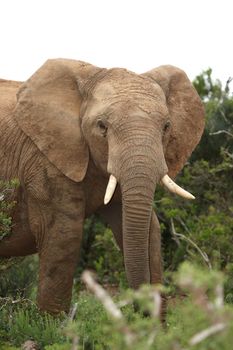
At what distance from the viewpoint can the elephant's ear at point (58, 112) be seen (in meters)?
6.33

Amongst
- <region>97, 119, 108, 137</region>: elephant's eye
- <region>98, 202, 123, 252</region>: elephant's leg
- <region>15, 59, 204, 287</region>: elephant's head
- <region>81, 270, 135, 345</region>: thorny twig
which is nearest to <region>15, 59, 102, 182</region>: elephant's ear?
<region>15, 59, 204, 287</region>: elephant's head

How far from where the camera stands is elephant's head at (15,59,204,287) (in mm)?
5602

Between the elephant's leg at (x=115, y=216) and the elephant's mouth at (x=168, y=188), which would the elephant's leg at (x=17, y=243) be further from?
the elephant's mouth at (x=168, y=188)

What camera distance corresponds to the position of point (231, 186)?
10477 millimetres

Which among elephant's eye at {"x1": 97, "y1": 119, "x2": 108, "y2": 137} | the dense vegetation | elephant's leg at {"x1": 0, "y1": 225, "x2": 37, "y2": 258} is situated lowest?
the dense vegetation

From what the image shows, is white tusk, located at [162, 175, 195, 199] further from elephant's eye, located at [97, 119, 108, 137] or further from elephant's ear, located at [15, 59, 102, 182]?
elephant's ear, located at [15, 59, 102, 182]

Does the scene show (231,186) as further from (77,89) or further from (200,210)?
A: (77,89)

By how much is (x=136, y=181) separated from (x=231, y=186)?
5.12m

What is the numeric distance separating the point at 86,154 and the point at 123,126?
59 cm

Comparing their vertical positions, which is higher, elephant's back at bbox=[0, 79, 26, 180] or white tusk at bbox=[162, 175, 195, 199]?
white tusk at bbox=[162, 175, 195, 199]

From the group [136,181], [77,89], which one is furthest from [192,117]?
[136,181]

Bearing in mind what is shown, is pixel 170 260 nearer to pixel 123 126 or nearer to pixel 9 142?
pixel 9 142

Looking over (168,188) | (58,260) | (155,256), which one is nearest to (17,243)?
(58,260)

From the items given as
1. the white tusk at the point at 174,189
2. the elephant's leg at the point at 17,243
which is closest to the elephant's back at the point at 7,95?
the elephant's leg at the point at 17,243
